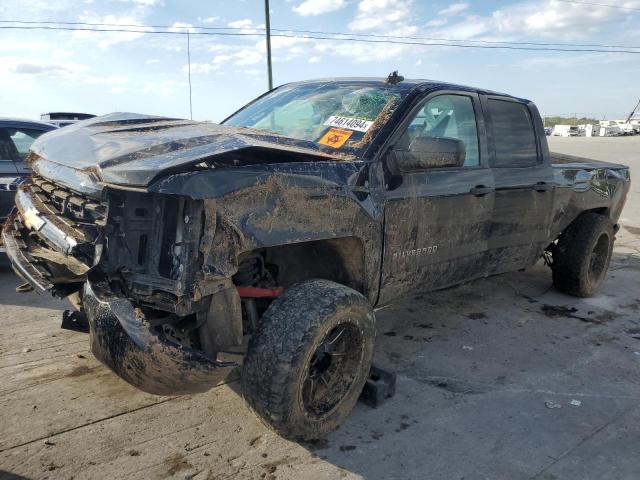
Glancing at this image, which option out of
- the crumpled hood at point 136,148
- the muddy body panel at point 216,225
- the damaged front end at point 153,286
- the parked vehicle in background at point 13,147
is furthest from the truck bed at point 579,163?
the parked vehicle in background at point 13,147

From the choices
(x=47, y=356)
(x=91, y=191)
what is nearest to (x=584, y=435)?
(x=91, y=191)

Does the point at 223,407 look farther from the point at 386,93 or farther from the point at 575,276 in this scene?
the point at 575,276

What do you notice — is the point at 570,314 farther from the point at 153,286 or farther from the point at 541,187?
the point at 153,286

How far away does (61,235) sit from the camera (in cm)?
269

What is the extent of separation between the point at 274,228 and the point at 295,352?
22.9 inches

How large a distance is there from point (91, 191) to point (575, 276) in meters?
4.52

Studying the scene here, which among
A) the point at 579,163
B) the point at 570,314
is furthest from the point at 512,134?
the point at 570,314

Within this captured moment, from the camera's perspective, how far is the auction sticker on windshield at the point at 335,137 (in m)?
3.36

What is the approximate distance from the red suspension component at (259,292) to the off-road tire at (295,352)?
0.69 ft

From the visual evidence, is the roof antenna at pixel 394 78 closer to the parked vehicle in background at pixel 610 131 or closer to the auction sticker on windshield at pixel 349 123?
the auction sticker on windshield at pixel 349 123

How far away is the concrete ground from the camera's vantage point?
8.84 feet

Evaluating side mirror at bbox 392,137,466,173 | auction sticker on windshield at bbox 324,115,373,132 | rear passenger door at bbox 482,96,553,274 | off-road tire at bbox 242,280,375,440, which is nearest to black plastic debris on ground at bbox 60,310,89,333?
off-road tire at bbox 242,280,375,440

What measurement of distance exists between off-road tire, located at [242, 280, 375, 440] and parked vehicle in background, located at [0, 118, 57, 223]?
14.2 ft

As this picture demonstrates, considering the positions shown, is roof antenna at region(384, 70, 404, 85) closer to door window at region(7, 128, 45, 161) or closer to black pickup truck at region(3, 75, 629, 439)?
black pickup truck at region(3, 75, 629, 439)
